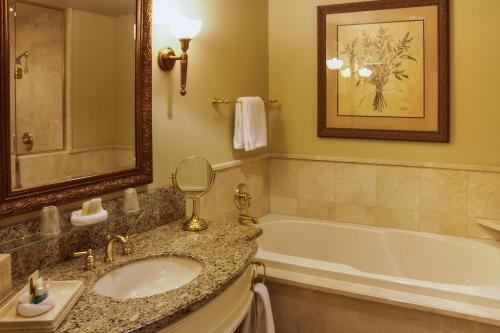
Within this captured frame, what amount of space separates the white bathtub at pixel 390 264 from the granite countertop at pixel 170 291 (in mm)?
528

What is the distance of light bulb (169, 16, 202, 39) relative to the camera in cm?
225

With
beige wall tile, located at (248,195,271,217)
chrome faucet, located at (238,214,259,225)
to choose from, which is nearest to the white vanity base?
chrome faucet, located at (238,214,259,225)

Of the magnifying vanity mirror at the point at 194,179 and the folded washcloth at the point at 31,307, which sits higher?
the magnifying vanity mirror at the point at 194,179

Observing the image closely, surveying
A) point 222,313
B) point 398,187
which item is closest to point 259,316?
point 222,313

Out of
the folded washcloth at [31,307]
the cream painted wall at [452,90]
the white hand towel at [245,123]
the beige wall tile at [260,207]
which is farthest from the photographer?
the beige wall tile at [260,207]

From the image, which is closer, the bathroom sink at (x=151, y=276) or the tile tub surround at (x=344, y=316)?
the bathroom sink at (x=151, y=276)

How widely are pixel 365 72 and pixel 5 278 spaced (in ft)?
8.40

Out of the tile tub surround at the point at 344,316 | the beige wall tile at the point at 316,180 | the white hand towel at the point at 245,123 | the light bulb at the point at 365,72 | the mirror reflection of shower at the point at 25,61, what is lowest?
the tile tub surround at the point at 344,316

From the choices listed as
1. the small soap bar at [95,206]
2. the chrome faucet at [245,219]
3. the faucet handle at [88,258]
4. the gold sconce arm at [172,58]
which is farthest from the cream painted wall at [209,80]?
the faucet handle at [88,258]

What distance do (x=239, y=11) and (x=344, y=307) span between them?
195cm

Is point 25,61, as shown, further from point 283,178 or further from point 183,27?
point 283,178

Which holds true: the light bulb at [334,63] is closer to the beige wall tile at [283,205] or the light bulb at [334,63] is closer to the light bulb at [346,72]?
the light bulb at [346,72]

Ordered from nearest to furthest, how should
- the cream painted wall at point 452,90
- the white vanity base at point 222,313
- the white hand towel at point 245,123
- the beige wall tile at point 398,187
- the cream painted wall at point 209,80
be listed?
the white vanity base at point 222,313 < the cream painted wall at point 209,80 < the cream painted wall at point 452,90 < the white hand towel at point 245,123 < the beige wall tile at point 398,187

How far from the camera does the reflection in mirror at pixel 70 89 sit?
5.06 feet
